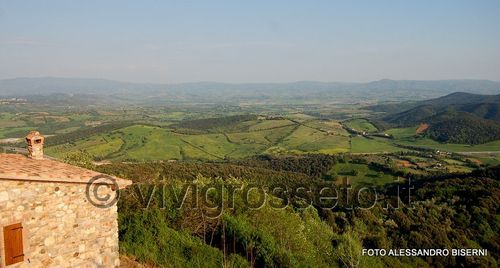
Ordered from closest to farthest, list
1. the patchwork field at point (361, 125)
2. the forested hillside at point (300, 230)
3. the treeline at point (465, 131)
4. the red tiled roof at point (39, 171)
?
the red tiled roof at point (39, 171) < the forested hillside at point (300, 230) < the treeline at point (465, 131) < the patchwork field at point (361, 125)

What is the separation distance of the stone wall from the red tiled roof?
18cm

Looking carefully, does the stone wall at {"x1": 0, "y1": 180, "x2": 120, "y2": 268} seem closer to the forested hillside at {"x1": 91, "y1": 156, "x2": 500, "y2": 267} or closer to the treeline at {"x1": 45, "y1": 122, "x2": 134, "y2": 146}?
the forested hillside at {"x1": 91, "y1": 156, "x2": 500, "y2": 267}

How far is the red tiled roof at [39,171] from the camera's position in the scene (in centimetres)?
977

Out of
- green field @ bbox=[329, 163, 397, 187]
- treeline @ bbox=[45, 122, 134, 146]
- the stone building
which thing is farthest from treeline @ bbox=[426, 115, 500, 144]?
the stone building

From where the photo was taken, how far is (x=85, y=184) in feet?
36.3

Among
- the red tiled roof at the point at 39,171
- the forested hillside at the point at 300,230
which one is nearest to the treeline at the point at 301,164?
the forested hillside at the point at 300,230

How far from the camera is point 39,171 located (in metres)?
10.4

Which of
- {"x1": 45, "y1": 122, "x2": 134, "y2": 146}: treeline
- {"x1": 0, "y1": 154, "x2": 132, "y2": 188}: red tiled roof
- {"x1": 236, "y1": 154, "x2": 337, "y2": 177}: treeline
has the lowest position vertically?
{"x1": 236, "y1": 154, "x2": 337, "y2": 177}: treeline

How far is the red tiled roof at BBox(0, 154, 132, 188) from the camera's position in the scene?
9.77m

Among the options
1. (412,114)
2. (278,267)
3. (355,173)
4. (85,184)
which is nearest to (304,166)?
(355,173)

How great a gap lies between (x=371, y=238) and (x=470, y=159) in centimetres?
6690

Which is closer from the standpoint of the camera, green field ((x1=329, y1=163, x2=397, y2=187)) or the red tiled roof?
the red tiled roof

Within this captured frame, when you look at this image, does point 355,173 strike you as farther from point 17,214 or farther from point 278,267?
point 17,214

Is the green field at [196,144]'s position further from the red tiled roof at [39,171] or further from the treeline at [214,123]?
the red tiled roof at [39,171]
